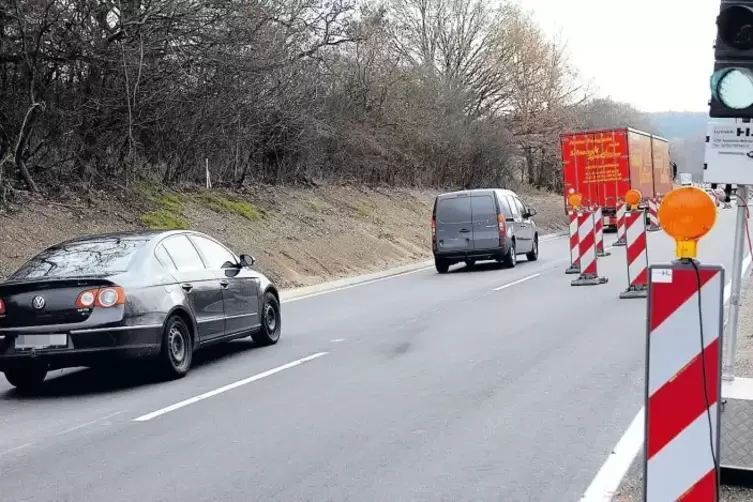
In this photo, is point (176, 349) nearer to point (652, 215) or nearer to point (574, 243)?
point (574, 243)

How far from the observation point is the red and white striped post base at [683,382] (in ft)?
13.1

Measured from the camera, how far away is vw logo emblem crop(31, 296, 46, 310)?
28.7ft

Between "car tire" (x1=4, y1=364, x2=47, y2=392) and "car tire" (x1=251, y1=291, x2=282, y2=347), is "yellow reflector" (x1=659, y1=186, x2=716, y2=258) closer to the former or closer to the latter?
"car tire" (x1=4, y1=364, x2=47, y2=392)

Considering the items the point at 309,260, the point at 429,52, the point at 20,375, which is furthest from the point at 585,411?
the point at 429,52

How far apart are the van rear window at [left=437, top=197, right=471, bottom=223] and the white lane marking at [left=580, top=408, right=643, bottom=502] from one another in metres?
15.9

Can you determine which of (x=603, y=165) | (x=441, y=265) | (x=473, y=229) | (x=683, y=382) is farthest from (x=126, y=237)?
(x=603, y=165)

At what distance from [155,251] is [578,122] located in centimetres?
5003

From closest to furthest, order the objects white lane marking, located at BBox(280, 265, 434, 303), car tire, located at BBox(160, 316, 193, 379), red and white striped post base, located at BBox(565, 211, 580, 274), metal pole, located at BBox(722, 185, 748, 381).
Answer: metal pole, located at BBox(722, 185, 748, 381) < car tire, located at BBox(160, 316, 193, 379) < white lane marking, located at BBox(280, 265, 434, 303) < red and white striped post base, located at BBox(565, 211, 580, 274)

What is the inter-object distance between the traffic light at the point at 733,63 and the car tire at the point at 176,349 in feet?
18.8

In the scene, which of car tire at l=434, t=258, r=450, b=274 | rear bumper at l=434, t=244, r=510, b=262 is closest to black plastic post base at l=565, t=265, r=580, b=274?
rear bumper at l=434, t=244, r=510, b=262

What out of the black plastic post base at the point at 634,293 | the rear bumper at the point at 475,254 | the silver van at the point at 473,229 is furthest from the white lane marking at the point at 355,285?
the black plastic post base at the point at 634,293

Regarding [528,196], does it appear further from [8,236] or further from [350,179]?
[8,236]

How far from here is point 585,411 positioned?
7426 mm

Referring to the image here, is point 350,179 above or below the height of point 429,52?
below
